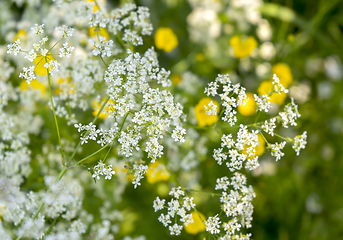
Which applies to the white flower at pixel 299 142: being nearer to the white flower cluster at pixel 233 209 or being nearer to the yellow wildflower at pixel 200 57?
the white flower cluster at pixel 233 209

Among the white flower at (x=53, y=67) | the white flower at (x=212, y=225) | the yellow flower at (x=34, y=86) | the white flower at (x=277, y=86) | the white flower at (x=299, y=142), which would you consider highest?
the yellow flower at (x=34, y=86)

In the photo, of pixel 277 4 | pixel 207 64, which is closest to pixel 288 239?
pixel 207 64

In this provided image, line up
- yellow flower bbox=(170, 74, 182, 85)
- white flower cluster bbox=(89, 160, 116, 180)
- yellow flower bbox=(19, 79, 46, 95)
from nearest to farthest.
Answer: white flower cluster bbox=(89, 160, 116, 180) → yellow flower bbox=(19, 79, 46, 95) → yellow flower bbox=(170, 74, 182, 85)

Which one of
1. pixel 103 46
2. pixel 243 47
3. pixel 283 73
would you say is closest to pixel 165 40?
pixel 243 47

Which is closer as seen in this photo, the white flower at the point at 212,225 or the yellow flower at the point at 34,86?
the white flower at the point at 212,225

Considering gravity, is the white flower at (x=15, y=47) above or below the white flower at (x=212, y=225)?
above

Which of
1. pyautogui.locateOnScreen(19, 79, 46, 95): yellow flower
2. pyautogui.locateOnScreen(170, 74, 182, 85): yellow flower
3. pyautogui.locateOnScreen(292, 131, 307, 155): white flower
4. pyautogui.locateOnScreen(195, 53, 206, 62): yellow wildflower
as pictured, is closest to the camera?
pyautogui.locateOnScreen(292, 131, 307, 155): white flower

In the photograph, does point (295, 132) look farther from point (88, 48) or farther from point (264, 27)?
point (88, 48)

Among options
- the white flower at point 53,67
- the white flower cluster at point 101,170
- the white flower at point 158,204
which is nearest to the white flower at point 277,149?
the white flower at point 158,204

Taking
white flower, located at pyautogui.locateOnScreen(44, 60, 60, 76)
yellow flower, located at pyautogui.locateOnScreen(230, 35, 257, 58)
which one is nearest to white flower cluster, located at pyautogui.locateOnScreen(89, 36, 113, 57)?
white flower, located at pyautogui.locateOnScreen(44, 60, 60, 76)

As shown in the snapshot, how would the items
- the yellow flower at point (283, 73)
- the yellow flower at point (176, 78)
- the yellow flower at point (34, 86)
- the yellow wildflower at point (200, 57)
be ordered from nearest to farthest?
1. the yellow flower at point (34, 86)
2. the yellow flower at point (283, 73)
3. the yellow flower at point (176, 78)
4. the yellow wildflower at point (200, 57)

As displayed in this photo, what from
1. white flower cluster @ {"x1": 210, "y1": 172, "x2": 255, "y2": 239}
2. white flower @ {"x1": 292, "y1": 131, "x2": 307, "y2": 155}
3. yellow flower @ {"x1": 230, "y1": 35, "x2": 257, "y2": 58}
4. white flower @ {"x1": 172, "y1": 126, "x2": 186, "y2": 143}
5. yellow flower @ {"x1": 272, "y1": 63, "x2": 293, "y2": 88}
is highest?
yellow flower @ {"x1": 230, "y1": 35, "x2": 257, "y2": 58}

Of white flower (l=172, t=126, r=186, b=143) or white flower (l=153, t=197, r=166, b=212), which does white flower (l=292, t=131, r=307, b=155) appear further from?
white flower (l=153, t=197, r=166, b=212)
